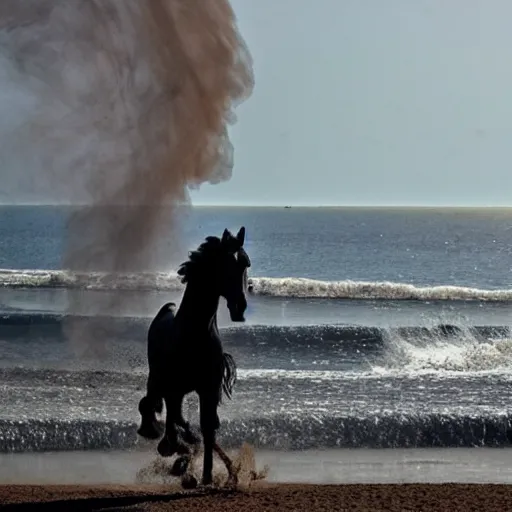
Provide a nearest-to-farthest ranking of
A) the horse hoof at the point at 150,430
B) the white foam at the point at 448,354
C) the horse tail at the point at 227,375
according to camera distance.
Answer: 1. the horse tail at the point at 227,375
2. the horse hoof at the point at 150,430
3. the white foam at the point at 448,354

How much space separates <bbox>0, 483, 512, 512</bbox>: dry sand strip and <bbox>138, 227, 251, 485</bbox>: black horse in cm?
55

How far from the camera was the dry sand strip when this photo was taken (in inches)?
321

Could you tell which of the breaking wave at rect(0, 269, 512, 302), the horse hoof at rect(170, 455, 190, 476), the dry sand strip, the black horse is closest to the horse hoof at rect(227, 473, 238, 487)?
the black horse

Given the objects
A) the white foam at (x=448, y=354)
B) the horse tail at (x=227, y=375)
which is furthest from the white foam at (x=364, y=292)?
the horse tail at (x=227, y=375)

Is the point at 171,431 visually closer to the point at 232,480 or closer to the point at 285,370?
the point at 232,480

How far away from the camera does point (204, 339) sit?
8688 mm

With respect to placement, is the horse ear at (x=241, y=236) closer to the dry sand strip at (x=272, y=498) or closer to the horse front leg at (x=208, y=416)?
the horse front leg at (x=208, y=416)

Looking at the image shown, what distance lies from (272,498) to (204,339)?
1.54 meters

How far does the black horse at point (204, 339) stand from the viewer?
8.38 meters

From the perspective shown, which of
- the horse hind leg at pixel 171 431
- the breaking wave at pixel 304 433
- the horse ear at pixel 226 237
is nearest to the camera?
the horse ear at pixel 226 237

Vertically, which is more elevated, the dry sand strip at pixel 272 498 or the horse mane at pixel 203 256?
the horse mane at pixel 203 256

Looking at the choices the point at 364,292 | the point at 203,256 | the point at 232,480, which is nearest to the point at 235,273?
the point at 203,256

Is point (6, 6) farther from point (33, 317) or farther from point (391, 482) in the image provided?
point (33, 317)

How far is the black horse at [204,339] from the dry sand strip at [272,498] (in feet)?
1.80
